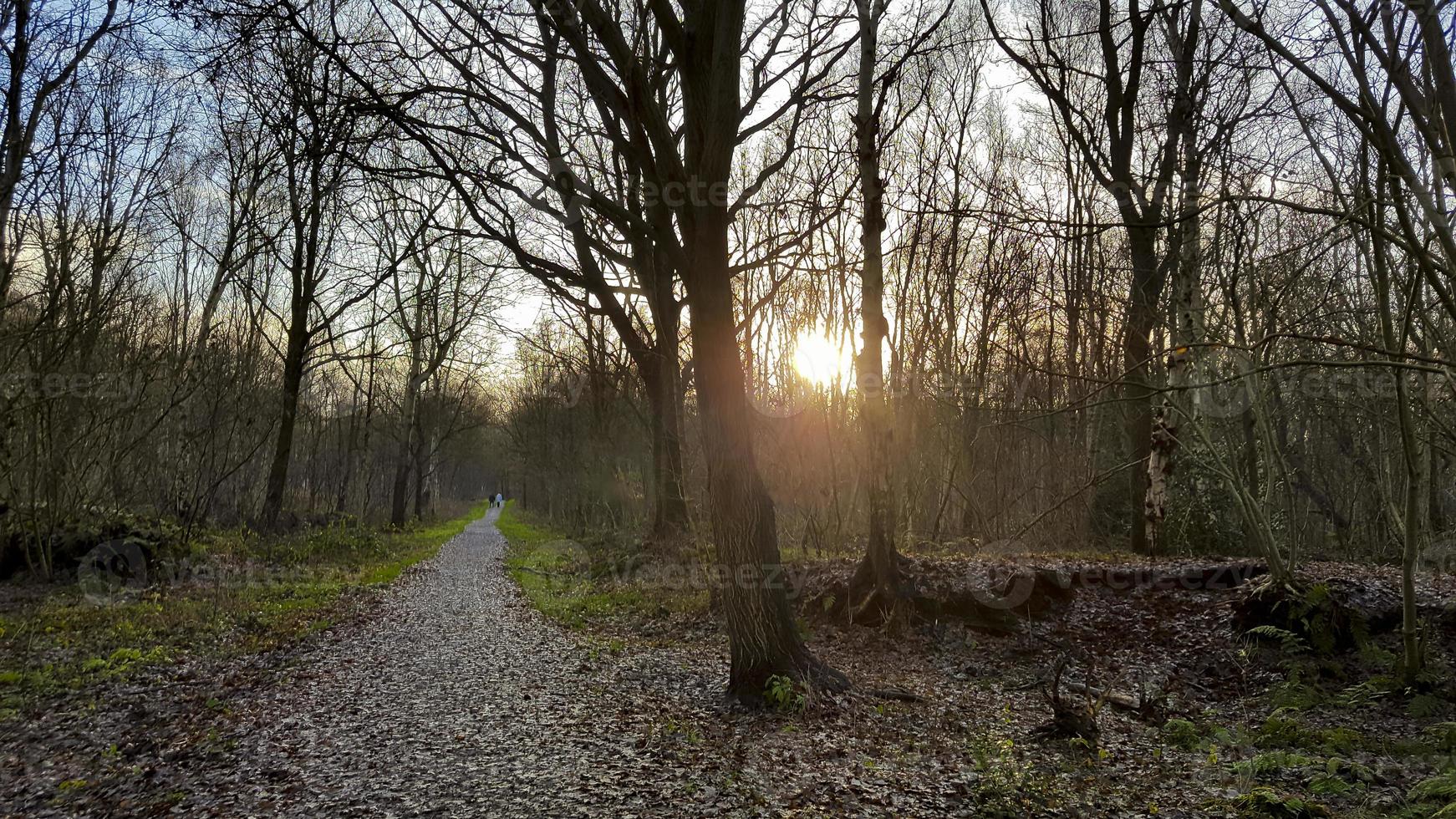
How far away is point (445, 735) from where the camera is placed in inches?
216

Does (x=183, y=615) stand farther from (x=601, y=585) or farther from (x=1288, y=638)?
(x=1288, y=638)

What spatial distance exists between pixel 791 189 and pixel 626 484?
33.7 ft

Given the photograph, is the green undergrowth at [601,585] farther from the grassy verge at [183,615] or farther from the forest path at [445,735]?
the grassy verge at [183,615]

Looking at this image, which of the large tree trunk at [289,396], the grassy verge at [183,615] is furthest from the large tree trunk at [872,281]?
the large tree trunk at [289,396]

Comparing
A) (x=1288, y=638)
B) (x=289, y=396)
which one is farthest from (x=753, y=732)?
(x=289, y=396)

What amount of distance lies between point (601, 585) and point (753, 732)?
27.2ft

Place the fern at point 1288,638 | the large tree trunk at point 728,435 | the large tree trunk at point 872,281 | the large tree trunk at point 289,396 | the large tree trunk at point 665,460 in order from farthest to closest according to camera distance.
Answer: the large tree trunk at point 289,396
the large tree trunk at point 665,460
the large tree trunk at point 872,281
the fern at point 1288,638
the large tree trunk at point 728,435

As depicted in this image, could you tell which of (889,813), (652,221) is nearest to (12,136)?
(652,221)

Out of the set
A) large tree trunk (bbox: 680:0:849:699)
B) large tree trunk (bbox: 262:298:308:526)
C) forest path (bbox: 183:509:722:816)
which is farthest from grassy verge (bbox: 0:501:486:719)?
large tree trunk (bbox: 680:0:849:699)

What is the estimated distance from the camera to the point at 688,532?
14133 mm

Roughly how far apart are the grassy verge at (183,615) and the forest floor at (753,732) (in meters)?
0.44

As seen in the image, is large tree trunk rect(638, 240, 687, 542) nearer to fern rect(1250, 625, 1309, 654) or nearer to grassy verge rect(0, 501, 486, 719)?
grassy verge rect(0, 501, 486, 719)

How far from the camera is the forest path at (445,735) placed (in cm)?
434

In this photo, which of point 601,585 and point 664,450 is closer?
point 601,585
